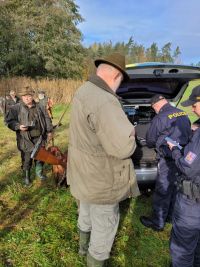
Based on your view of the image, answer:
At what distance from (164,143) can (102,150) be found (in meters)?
1.45

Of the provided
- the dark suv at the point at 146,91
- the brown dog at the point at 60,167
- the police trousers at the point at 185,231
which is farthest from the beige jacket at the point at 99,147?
the brown dog at the point at 60,167

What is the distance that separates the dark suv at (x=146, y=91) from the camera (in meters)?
3.79

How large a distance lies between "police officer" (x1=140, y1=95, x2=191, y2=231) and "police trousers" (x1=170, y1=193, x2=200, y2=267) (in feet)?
3.52


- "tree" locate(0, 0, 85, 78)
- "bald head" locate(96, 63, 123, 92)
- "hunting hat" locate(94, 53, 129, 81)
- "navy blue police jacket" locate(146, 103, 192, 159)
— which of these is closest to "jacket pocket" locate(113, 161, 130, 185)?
"bald head" locate(96, 63, 123, 92)

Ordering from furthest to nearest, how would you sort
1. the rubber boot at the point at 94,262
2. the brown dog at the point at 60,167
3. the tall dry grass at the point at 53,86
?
the tall dry grass at the point at 53,86, the brown dog at the point at 60,167, the rubber boot at the point at 94,262

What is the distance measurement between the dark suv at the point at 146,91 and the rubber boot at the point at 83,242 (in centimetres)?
129

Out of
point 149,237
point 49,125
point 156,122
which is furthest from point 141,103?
point 149,237

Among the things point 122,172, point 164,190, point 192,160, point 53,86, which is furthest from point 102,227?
point 53,86

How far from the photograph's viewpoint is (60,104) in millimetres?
22297

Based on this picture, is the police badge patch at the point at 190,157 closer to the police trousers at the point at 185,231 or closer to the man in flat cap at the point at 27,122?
the police trousers at the point at 185,231

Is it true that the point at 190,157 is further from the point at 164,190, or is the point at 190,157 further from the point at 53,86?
the point at 53,86

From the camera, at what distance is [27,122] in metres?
4.88

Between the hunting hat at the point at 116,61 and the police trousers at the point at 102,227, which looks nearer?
the hunting hat at the point at 116,61

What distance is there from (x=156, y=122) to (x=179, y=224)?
4.86 feet
